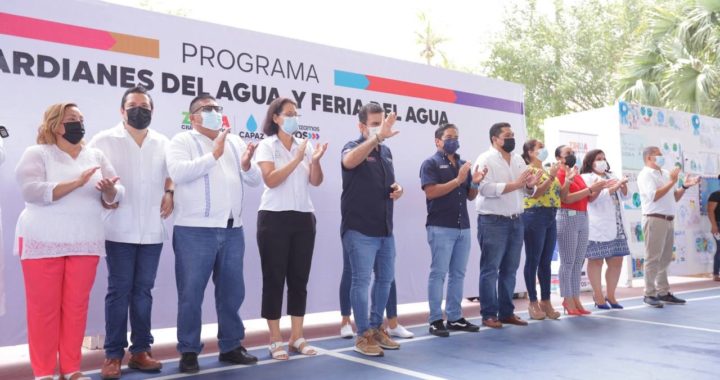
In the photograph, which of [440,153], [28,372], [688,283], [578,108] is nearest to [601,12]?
[578,108]

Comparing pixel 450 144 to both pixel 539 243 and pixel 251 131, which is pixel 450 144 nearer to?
pixel 539 243

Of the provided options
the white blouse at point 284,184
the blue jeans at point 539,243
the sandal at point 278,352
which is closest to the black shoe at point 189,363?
the sandal at point 278,352

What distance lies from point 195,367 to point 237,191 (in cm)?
100

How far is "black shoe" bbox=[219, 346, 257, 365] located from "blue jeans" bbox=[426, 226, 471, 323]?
Result: 1479 millimetres

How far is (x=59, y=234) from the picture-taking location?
2988 mm

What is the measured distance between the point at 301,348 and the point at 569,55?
606 inches

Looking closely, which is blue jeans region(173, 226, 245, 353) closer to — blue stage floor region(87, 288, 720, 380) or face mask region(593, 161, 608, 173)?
blue stage floor region(87, 288, 720, 380)

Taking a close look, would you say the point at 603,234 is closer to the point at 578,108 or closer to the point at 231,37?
the point at 231,37

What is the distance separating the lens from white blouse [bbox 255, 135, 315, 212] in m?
3.69

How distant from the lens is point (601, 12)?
17422mm

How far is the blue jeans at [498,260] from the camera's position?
15.3 ft

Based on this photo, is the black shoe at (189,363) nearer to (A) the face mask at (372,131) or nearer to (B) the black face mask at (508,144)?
(A) the face mask at (372,131)

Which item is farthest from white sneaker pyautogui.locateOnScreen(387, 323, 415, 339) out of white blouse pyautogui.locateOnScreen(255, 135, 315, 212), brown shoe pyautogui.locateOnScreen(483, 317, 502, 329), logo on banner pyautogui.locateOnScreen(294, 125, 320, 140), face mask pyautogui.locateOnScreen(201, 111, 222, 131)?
face mask pyautogui.locateOnScreen(201, 111, 222, 131)

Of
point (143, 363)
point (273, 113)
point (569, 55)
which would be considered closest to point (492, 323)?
point (273, 113)
